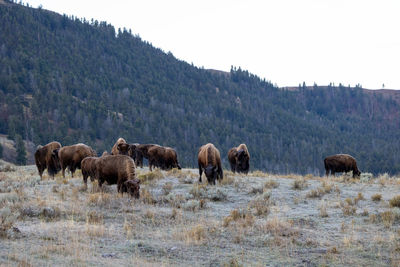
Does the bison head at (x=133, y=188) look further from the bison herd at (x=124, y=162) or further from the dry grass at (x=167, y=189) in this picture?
the dry grass at (x=167, y=189)

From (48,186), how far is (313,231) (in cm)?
1143

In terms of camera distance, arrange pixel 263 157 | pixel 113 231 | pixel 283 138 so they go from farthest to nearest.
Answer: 1. pixel 283 138
2. pixel 263 157
3. pixel 113 231

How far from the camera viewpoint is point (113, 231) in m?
10.0

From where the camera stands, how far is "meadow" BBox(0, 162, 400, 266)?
8195 mm

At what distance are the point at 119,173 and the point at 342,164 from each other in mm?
17891

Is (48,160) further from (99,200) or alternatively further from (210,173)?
(99,200)

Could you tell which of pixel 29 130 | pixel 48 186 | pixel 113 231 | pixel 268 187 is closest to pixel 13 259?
pixel 113 231

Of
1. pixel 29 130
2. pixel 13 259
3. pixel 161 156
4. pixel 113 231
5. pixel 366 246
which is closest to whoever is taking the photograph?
pixel 13 259

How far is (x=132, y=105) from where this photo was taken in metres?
143

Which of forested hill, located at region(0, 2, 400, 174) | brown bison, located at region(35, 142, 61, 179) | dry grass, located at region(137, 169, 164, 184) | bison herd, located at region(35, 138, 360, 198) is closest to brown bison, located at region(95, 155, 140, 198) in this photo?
bison herd, located at region(35, 138, 360, 198)

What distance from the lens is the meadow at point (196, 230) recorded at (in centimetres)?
820

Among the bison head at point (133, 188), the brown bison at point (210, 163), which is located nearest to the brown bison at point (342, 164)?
the brown bison at point (210, 163)

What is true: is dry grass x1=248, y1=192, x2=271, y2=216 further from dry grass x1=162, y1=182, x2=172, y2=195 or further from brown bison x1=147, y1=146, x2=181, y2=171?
brown bison x1=147, y1=146, x2=181, y2=171

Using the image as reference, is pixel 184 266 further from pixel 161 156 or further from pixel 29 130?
pixel 29 130
